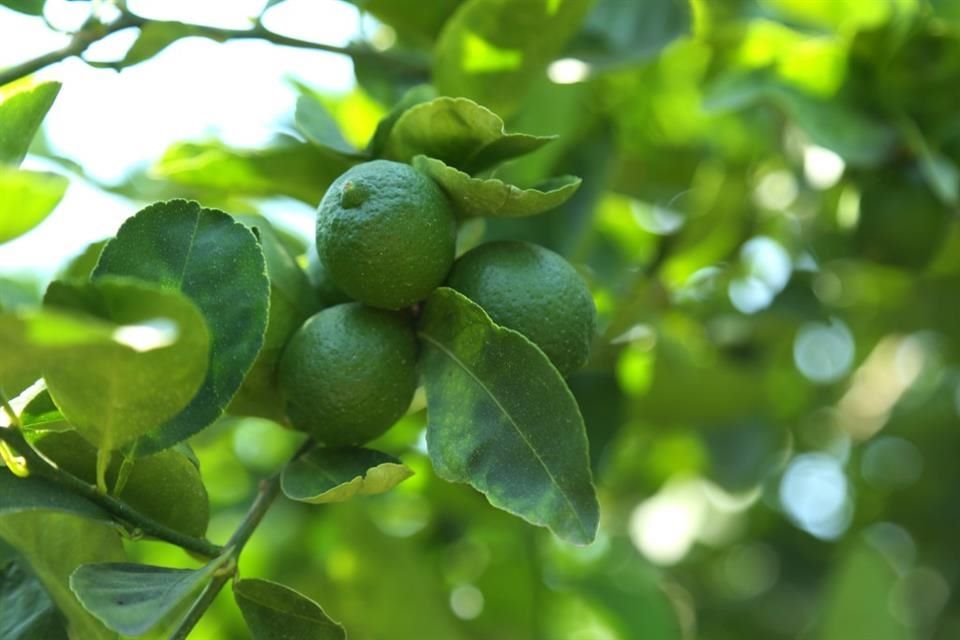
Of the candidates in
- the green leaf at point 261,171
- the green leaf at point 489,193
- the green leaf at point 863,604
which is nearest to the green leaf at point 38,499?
the green leaf at point 489,193

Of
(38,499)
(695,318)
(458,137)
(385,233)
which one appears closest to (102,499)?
(38,499)

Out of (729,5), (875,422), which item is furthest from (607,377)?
(875,422)

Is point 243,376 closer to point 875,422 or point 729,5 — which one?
point 729,5

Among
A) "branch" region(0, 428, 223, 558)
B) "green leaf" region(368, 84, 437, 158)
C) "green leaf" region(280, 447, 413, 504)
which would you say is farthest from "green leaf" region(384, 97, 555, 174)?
"branch" region(0, 428, 223, 558)

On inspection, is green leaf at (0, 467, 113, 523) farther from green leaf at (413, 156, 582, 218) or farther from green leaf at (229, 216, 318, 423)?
green leaf at (413, 156, 582, 218)

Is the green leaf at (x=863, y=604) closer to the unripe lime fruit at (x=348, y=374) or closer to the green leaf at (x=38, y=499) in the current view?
the unripe lime fruit at (x=348, y=374)

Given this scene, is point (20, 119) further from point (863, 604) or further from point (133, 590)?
point (863, 604)
